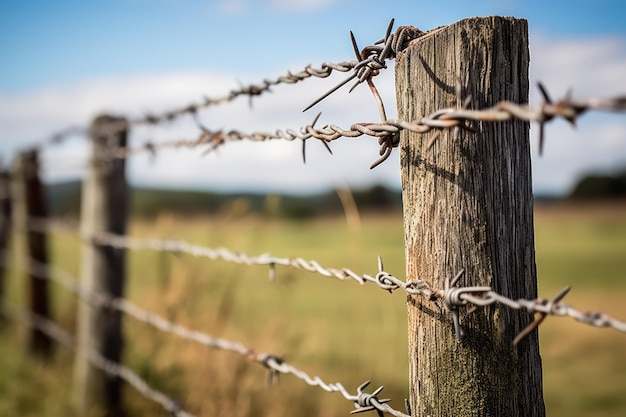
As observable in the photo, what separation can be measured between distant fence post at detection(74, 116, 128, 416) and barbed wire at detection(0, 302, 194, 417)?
0.04 meters

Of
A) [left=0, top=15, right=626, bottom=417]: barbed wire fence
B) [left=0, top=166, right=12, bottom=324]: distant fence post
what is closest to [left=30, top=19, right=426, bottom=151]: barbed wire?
[left=0, top=15, right=626, bottom=417]: barbed wire fence

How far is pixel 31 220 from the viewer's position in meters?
5.01

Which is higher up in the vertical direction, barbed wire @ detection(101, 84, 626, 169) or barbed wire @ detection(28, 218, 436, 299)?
barbed wire @ detection(101, 84, 626, 169)

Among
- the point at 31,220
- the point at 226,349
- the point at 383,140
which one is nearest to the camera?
the point at 383,140

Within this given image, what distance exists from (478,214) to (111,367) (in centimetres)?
243

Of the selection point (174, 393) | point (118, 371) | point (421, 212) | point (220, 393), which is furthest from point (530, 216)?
point (174, 393)

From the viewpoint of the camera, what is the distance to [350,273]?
1.47 metres

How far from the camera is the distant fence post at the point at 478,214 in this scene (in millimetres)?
1193

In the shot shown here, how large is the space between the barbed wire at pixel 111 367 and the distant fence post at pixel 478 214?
4.62 ft

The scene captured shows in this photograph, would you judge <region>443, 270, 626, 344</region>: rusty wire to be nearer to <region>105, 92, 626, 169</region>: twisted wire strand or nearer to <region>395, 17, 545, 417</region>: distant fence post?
<region>395, 17, 545, 417</region>: distant fence post

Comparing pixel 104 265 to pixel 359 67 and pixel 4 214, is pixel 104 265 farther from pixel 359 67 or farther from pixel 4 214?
pixel 4 214

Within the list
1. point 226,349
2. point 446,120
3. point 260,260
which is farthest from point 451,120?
point 226,349

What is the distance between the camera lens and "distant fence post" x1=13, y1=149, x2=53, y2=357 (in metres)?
4.96

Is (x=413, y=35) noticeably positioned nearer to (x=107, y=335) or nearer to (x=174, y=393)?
(x=107, y=335)
